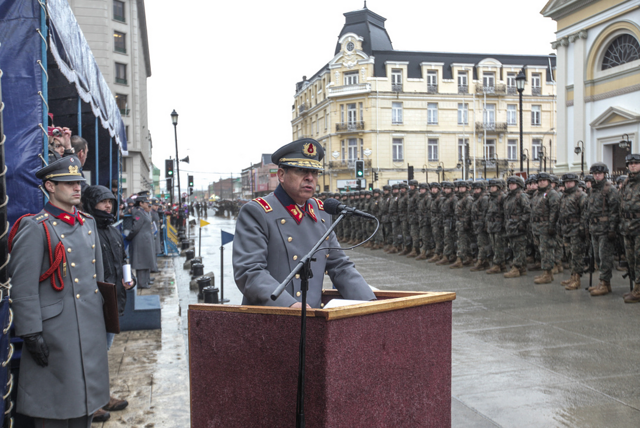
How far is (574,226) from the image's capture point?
37.2ft

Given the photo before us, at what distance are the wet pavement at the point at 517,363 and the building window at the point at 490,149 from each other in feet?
148

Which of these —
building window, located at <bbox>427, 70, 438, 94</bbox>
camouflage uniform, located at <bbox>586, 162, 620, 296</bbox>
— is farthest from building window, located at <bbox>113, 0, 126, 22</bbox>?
camouflage uniform, located at <bbox>586, 162, 620, 296</bbox>

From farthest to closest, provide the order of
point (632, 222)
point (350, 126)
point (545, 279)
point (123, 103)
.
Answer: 1. point (350, 126)
2. point (123, 103)
3. point (545, 279)
4. point (632, 222)

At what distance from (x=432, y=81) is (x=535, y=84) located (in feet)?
34.8

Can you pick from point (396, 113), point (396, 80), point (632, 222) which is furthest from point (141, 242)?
point (396, 80)

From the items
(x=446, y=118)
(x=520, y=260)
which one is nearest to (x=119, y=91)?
(x=446, y=118)

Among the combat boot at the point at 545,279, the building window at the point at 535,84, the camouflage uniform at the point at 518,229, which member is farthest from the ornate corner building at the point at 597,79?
the building window at the point at 535,84

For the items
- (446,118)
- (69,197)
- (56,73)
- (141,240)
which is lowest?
(141,240)

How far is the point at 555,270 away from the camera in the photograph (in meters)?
13.4

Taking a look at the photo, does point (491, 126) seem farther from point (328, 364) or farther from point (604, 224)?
point (328, 364)

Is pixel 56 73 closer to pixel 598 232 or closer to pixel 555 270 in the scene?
pixel 598 232

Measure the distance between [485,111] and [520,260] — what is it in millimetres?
44202

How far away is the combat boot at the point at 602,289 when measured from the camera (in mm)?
10023

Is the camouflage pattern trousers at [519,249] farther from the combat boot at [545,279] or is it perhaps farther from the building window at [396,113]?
the building window at [396,113]
